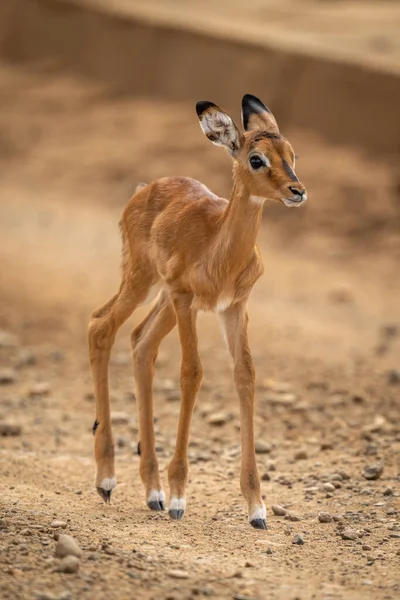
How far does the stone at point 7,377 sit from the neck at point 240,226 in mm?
6113

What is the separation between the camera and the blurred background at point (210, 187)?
13562mm

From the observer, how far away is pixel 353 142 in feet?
80.6

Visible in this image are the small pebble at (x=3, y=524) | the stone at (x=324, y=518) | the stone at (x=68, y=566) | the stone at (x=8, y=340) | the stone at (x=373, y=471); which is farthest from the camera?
the stone at (x=8, y=340)

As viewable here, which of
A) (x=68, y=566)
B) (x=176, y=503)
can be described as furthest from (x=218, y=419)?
(x=68, y=566)

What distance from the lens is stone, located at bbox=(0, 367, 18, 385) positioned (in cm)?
1476

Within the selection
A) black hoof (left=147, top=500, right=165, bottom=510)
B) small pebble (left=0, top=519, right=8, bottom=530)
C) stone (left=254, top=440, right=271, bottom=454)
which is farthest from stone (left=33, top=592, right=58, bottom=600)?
stone (left=254, top=440, right=271, bottom=454)

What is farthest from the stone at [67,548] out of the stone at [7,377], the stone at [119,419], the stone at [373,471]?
the stone at [7,377]

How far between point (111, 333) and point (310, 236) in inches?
494

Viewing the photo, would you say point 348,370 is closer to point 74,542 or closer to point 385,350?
point 385,350

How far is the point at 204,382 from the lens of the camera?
48.2 feet

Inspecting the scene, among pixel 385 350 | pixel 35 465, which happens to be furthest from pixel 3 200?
pixel 35 465

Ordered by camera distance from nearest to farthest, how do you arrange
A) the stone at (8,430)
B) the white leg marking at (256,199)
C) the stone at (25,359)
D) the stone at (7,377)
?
the white leg marking at (256,199), the stone at (8,430), the stone at (7,377), the stone at (25,359)

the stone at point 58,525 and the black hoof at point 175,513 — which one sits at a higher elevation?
the black hoof at point 175,513

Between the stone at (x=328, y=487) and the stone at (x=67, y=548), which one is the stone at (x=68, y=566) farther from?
the stone at (x=328, y=487)
